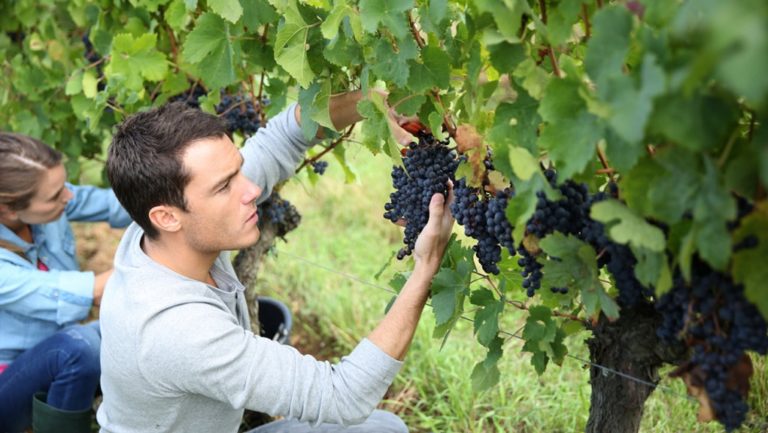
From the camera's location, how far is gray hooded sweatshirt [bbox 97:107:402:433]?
176cm

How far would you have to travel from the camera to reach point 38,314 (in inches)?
110

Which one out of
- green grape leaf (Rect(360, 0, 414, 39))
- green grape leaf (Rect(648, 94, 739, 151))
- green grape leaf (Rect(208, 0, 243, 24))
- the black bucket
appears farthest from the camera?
the black bucket

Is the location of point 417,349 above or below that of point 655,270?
below

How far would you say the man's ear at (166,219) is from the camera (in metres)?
1.95

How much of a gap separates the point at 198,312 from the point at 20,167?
1.34m

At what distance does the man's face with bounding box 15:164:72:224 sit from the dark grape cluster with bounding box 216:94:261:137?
0.63 m

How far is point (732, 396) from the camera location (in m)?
1.25

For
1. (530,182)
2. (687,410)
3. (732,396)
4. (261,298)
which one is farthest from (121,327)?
(687,410)

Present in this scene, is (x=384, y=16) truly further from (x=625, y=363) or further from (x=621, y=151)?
(x=625, y=363)

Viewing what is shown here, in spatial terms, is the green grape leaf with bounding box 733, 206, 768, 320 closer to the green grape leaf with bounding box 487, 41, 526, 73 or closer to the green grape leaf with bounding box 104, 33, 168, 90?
the green grape leaf with bounding box 487, 41, 526, 73

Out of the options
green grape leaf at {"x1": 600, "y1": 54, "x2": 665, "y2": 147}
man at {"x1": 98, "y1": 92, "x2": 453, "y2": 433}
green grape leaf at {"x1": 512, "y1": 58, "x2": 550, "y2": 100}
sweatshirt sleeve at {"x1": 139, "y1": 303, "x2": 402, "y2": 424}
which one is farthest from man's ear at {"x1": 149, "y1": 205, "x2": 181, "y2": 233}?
green grape leaf at {"x1": 600, "y1": 54, "x2": 665, "y2": 147}

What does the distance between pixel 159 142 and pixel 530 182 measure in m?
1.02

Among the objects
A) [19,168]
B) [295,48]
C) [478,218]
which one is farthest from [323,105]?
[19,168]

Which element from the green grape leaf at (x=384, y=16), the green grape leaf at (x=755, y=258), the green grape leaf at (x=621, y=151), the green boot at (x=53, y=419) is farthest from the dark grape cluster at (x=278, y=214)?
the green grape leaf at (x=755, y=258)
